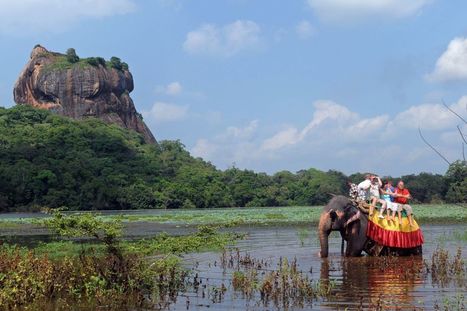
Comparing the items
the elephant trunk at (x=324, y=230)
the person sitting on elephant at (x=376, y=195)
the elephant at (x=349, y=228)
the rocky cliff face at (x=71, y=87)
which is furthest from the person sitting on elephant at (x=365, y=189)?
the rocky cliff face at (x=71, y=87)

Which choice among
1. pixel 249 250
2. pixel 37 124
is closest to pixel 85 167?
pixel 37 124

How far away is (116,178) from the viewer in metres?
95.1

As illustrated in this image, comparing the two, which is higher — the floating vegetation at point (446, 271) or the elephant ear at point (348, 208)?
the elephant ear at point (348, 208)

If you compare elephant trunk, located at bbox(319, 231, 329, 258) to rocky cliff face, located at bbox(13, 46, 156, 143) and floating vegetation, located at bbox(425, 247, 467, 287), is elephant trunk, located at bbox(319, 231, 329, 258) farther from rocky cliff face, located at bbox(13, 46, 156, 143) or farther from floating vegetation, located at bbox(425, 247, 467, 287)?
rocky cliff face, located at bbox(13, 46, 156, 143)

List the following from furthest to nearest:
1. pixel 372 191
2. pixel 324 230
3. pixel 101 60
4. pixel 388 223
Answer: pixel 101 60
pixel 372 191
pixel 388 223
pixel 324 230

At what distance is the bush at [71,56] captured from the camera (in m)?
158

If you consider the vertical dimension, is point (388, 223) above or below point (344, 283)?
above

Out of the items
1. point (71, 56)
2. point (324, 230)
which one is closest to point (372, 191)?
point (324, 230)

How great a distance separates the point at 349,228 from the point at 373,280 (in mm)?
4373

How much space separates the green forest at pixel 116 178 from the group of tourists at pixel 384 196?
184ft

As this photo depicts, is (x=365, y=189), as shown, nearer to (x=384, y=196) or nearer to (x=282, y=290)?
(x=384, y=196)

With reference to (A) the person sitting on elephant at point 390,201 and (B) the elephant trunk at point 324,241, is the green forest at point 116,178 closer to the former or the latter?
(A) the person sitting on elephant at point 390,201

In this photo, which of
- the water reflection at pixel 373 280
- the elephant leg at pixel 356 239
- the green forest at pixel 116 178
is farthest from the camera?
the green forest at pixel 116 178

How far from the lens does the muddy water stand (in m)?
12.5
